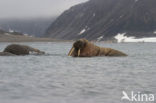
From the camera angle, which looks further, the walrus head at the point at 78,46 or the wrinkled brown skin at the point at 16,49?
the wrinkled brown skin at the point at 16,49

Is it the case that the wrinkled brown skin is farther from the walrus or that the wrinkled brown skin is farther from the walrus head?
the walrus head

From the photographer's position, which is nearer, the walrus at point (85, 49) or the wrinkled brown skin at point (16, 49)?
the walrus at point (85, 49)

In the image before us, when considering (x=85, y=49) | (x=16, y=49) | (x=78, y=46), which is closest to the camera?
(x=78, y=46)

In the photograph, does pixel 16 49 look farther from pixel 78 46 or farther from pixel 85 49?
pixel 85 49

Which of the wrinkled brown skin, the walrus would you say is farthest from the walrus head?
the wrinkled brown skin

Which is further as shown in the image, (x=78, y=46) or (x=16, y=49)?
(x=16, y=49)

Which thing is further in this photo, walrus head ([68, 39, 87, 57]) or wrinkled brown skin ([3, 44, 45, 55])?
wrinkled brown skin ([3, 44, 45, 55])

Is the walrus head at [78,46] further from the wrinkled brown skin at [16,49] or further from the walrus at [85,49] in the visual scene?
the wrinkled brown skin at [16,49]

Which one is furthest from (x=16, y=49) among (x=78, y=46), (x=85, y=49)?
(x=85, y=49)

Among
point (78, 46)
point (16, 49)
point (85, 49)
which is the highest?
point (78, 46)

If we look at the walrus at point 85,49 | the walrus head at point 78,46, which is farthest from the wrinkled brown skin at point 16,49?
the walrus head at point 78,46

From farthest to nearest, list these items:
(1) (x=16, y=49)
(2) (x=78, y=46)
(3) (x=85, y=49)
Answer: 1. (1) (x=16, y=49)
2. (3) (x=85, y=49)
3. (2) (x=78, y=46)

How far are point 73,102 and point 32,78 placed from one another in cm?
544

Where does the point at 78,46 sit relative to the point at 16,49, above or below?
above
